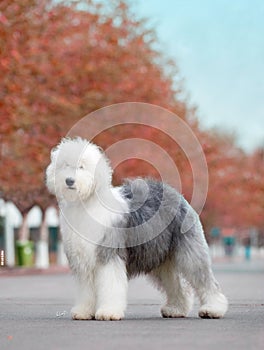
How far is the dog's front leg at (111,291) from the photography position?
14.4 meters

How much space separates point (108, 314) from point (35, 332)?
1595mm

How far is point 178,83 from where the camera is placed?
59.4 meters

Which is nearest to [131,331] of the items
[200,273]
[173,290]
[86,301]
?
[86,301]

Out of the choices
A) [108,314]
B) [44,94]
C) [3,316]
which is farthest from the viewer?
[44,94]

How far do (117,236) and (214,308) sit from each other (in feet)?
4.88

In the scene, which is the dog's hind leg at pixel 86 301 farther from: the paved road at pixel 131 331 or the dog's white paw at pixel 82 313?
the paved road at pixel 131 331

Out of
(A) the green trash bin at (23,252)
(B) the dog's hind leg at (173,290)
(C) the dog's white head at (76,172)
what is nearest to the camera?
(C) the dog's white head at (76,172)

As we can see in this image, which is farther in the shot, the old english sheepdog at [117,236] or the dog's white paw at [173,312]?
the dog's white paw at [173,312]

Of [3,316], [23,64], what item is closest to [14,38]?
[23,64]

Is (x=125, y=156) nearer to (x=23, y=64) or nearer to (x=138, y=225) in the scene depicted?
(x=23, y=64)

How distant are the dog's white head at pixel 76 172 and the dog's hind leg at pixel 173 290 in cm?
155

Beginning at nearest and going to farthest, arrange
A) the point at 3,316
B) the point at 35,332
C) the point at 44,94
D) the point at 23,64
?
the point at 35,332, the point at 3,316, the point at 23,64, the point at 44,94

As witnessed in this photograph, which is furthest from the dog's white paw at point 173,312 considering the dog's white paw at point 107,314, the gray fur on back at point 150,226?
the dog's white paw at point 107,314

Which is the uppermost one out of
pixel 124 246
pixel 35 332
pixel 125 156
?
pixel 125 156
